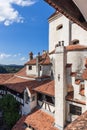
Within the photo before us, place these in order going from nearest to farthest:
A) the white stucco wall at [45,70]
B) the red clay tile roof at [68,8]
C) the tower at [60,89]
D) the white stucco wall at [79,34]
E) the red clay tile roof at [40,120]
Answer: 1. the red clay tile roof at [68,8]
2. the tower at [60,89]
3. the red clay tile roof at [40,120]
4. the white stucco wall at [79,34]
5. the white stucco wall at [45,70]

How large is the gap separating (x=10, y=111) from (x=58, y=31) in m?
13.1

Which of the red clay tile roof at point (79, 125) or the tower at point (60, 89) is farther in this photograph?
the tower at point (60, 89)

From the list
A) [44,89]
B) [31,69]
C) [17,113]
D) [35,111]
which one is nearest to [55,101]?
[44,89]

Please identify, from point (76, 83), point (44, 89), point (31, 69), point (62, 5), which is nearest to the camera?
point (62, 5)

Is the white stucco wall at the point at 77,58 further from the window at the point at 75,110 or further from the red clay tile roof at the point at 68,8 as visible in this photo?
the red clay tile roof at the point at 68,8

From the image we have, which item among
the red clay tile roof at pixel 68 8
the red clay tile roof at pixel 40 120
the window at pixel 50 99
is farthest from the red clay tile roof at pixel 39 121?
the red clay tile roof at pixel 68 8

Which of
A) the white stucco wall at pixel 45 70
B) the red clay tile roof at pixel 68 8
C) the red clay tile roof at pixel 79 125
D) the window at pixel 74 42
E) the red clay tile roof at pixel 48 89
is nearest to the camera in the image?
the red clay tile roof at pixel 68 8

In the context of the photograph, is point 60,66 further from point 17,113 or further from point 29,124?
point 17,113

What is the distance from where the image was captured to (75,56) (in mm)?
25016

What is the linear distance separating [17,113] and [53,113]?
7.74 metres

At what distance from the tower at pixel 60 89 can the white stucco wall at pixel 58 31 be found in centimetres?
762

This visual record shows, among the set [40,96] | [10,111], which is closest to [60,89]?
[40,96]

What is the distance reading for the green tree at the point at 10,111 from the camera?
28453 millimetres

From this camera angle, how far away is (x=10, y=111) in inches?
1149
